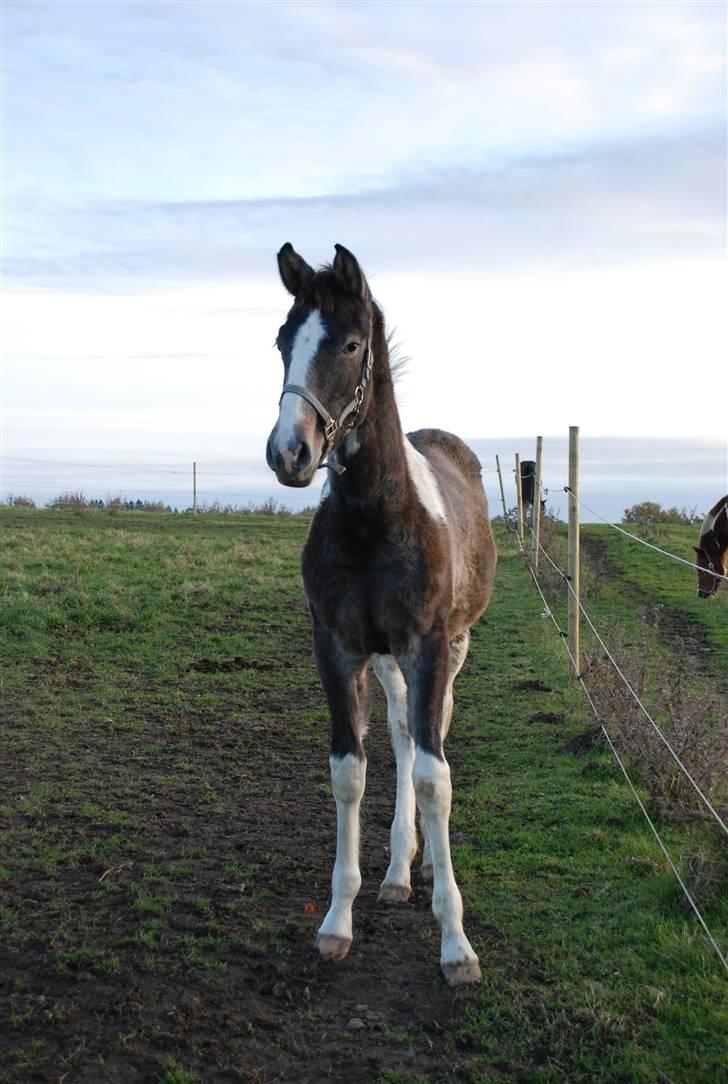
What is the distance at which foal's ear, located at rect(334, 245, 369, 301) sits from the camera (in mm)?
3700

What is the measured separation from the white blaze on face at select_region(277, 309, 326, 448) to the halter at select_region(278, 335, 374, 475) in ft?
0.08

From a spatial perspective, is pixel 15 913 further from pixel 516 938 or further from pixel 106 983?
pixel 516 938

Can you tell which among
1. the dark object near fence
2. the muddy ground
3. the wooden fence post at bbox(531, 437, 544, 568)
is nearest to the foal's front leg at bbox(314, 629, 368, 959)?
the muddy ground

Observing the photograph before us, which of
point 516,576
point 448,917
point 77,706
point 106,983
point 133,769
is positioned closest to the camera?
point 106,983

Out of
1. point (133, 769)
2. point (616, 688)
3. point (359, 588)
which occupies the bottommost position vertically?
point (133, 769)

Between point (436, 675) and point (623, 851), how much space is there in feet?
6.08

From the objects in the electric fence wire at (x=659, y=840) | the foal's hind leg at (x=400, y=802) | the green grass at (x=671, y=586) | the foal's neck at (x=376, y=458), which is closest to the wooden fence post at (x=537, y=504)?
the green grass at (x=671, y=586)

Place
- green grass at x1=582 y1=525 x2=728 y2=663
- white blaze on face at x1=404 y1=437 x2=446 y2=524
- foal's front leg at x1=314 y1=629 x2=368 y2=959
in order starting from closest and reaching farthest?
foal's front leg at x1=314 y1=629 x2=368 y2=959 < white blaze on face at x1=404 y1=437 x2=446 y2=524 < green grass at x1=582 y1=525 x2=728 y2=663

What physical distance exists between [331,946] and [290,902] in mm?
597

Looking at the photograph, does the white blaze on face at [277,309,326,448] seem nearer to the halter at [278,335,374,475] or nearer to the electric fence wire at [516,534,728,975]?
the halter at [278,335,374,475]

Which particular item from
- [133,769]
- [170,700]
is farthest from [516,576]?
[133,769]

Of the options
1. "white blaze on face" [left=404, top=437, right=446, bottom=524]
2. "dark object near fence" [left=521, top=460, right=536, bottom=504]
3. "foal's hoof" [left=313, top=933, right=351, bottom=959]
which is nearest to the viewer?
"foal's hoof" [left=313, top=933, right=351, bottom=959]

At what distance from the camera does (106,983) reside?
3703 millimetres

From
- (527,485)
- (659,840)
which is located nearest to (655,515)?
(527,485)
